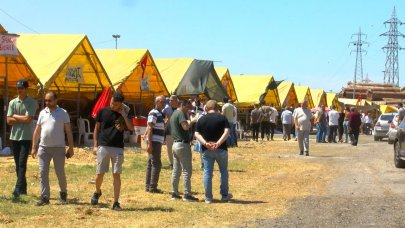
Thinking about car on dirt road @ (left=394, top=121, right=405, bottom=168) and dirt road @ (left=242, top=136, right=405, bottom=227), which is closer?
dirt road @ (left=242, top=136, right=405, bottom=227)

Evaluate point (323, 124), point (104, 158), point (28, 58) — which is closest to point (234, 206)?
point (104, 158)

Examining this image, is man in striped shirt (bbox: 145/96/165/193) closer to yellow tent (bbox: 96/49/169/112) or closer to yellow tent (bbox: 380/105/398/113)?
yellow tent (bbox: 96/49/169/112)

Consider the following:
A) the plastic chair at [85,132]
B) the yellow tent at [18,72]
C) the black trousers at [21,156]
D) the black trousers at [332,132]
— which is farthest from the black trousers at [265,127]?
the black trousers at [21,156]

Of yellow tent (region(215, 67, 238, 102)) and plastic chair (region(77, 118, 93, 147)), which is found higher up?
yellow tent (region(215, 67, 238, 102))

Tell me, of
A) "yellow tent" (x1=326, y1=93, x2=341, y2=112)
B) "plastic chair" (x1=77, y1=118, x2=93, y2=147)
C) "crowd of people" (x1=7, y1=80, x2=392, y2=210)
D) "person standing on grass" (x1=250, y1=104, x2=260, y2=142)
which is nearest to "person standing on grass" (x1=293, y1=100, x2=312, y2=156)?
"plastic chair" (x1=77, y1=118, x2=93, y2=147)

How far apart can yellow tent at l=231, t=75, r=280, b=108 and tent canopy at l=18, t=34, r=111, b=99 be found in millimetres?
15044

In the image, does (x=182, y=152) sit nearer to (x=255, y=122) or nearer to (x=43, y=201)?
(x=43, y=201)

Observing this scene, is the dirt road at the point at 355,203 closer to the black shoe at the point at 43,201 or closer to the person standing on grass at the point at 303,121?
the black shoe at the point at 43,201

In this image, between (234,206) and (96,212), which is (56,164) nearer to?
(96,212)

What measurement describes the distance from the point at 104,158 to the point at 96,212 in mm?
789

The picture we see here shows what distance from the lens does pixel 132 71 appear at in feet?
88.6

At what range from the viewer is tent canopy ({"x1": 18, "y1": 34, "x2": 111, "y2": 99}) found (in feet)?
74.7

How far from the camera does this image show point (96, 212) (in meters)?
9.77

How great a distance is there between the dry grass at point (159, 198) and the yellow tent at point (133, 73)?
8.76 meters
